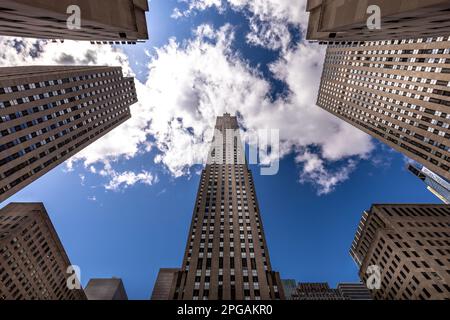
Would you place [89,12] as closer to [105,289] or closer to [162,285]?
[162,285]

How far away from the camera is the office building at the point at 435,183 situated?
141500 millimetres

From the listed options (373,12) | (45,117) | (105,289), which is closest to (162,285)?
(105,289)

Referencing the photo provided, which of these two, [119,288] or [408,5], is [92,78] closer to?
[408,5]

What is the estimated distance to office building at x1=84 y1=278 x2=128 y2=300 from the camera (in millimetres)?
149300

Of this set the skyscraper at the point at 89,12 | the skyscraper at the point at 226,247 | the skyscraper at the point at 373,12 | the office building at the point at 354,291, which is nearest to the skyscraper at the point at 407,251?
the skyscraper at the point at 226,247

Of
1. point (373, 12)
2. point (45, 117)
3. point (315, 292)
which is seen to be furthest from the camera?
point (315, 292)

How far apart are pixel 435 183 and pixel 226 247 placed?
166 m

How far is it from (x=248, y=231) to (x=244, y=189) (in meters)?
21.2

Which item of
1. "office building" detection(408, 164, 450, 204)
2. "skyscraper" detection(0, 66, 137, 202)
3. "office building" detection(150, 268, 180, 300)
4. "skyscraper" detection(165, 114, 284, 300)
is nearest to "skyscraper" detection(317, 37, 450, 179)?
"skyscraper" detection(165, 114, 284, 300)

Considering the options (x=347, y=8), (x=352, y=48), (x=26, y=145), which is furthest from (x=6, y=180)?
(x=352, y=48)

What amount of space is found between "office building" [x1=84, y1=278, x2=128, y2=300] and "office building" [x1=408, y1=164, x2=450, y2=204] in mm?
217947

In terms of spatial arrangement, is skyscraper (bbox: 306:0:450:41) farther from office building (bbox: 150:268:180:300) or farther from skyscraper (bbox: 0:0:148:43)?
office building (bbox: 150:268:180:300)

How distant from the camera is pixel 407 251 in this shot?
63.0 metres
